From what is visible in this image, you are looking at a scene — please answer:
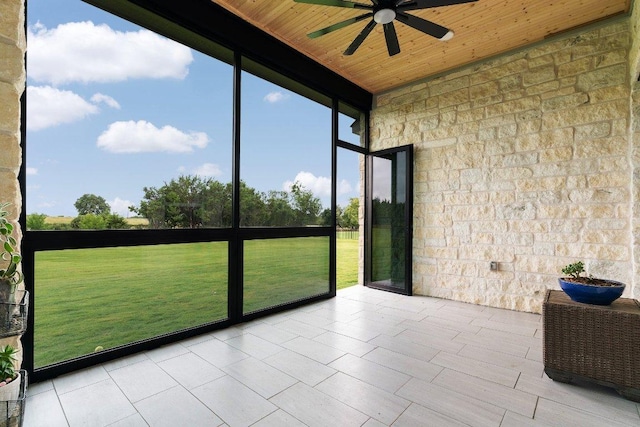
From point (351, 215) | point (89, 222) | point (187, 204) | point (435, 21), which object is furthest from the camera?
point (351, 215)

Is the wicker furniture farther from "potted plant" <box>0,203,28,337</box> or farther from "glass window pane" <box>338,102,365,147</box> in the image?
"glass window pane" <box>338,102,365,147</box>

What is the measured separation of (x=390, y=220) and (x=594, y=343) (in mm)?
3007

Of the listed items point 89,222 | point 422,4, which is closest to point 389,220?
point 422,4

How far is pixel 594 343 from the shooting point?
202 centimetres

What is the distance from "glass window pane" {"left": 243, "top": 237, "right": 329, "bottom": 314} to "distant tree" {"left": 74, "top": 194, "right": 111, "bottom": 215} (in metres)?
1.37

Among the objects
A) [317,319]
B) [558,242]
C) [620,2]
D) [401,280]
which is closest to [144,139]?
[317,319]

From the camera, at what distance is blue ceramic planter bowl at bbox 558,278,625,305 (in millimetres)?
2066

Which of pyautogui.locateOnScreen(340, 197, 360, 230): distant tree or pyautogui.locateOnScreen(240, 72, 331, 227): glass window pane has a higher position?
pyautogui.locateOnScreen(240, 72, 331, 227): glass window pane

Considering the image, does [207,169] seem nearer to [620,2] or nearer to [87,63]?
[87,63]

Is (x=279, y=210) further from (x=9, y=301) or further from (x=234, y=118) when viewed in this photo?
(x=9, y=301)

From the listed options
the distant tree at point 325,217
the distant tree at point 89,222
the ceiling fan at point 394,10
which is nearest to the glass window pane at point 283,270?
the distant tree at point 325,217

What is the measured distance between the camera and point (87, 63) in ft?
7.72

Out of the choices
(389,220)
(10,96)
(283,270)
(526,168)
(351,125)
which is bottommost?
(283,270)

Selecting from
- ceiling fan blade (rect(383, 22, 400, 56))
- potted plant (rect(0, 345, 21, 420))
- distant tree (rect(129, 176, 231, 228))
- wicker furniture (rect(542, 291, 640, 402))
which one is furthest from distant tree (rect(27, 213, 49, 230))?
wicker furniture (rect(542, 291, 640, 402))
